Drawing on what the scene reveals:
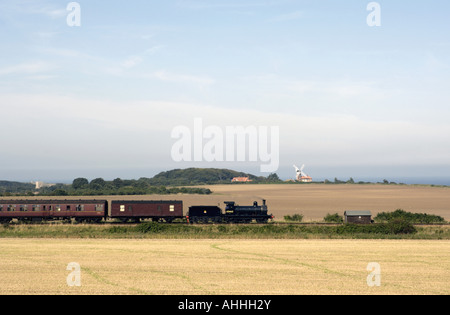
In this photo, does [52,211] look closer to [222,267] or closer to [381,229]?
[222,267]

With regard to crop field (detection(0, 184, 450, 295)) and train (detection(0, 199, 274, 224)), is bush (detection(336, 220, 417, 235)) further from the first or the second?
train (detection(0, 199, 274, 224))

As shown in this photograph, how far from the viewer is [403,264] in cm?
2827

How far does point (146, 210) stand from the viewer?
173 feet

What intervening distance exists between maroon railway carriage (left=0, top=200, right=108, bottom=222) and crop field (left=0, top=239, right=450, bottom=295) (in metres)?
13.9

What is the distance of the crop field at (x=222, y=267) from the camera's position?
21.9 m

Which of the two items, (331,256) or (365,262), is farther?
(331,256)

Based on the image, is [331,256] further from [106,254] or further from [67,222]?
[67,222]

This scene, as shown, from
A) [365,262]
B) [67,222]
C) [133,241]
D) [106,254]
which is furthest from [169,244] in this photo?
[67,222]

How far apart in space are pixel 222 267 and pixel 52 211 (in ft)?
109

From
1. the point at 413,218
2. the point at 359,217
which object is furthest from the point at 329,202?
the point at 359,217

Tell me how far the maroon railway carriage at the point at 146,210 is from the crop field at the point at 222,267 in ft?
46.1

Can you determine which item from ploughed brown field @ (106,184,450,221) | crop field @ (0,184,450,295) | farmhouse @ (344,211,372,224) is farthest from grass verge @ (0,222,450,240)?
ploughed brown field @ (106,184,450,221)

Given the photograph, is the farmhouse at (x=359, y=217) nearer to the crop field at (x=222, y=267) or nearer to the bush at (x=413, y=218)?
the bush at (x=413, y=218)
